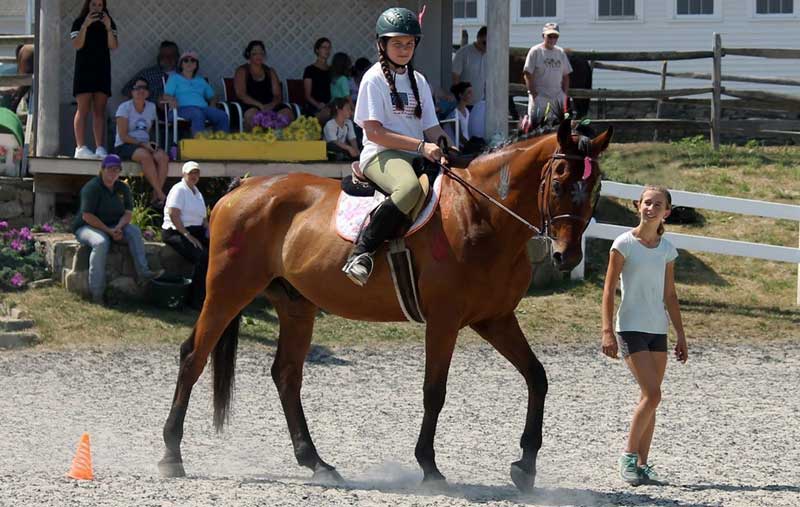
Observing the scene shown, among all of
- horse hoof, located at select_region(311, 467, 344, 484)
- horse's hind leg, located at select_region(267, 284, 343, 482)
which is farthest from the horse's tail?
horse hoof, located at select_region(311, 467, 344, 484)

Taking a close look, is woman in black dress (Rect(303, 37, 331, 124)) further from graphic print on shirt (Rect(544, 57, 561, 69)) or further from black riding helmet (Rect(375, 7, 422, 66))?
black riding helmet (Rect(375, 7, 422, 66))

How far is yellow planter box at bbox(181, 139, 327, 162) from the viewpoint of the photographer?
51.2ft

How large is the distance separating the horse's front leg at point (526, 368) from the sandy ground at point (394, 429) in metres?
0.29

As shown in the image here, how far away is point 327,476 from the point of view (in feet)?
26.6

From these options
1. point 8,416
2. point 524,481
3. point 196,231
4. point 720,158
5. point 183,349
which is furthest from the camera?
point 720,158

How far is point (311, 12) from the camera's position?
60.7 feet

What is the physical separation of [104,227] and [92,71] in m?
2.65

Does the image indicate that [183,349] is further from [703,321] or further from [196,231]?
[703,321]

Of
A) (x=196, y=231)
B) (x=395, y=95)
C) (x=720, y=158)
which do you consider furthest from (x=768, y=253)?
(x=395, y=95)

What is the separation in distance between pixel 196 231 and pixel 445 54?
6.21 meters

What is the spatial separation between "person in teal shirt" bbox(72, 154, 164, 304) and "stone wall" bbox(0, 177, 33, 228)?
78.4 inches

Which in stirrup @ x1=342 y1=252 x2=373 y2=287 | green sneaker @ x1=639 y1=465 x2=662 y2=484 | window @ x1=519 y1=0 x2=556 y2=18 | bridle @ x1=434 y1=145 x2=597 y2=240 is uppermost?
window @ x1=519 y1=0 x2=556 y2=18

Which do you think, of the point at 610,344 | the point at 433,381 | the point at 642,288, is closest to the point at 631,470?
the point at 610,344

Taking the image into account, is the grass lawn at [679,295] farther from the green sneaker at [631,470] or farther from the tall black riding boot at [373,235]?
the green sneaker at [631,470]
